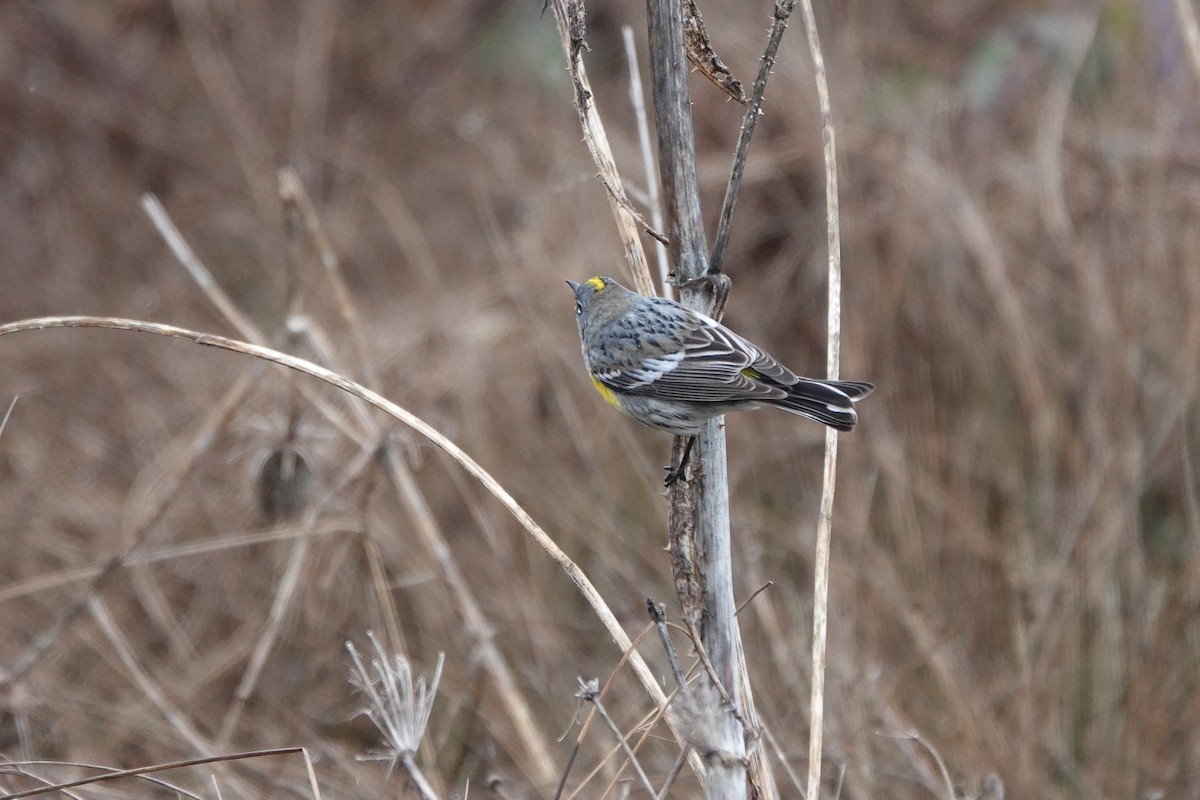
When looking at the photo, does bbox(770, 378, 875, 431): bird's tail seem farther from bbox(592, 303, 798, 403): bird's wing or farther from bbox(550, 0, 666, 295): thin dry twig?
bbox(550, 0, 666, 295): thin dry twig

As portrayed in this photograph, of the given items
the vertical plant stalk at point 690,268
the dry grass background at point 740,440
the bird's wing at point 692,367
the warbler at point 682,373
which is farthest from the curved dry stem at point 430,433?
the dry grass background at point 740,440

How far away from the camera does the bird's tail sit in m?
2.73

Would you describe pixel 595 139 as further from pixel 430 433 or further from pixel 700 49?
pixel 430 433

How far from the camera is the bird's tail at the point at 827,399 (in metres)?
2.73

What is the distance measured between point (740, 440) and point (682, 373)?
2.62 meters

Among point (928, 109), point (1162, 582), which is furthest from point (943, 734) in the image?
point (928, 109)

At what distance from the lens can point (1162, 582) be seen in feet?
13.9

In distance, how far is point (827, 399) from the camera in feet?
9.32

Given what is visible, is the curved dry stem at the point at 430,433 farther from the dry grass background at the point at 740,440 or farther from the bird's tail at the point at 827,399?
the dry grass background at the point at 740,440

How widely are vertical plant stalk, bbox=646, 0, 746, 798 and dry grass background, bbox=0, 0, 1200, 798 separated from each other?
140 centimetres

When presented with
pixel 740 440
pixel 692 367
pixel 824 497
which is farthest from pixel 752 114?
pixel 740 440

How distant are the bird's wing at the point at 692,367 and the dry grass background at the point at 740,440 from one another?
0.91 metres

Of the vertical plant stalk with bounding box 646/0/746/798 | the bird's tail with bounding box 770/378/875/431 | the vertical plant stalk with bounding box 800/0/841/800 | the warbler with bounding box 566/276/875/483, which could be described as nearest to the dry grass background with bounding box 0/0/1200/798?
the warbler with bounding box 566/276/875/483

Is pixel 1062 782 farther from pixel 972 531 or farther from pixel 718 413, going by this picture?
pixel 718 413
